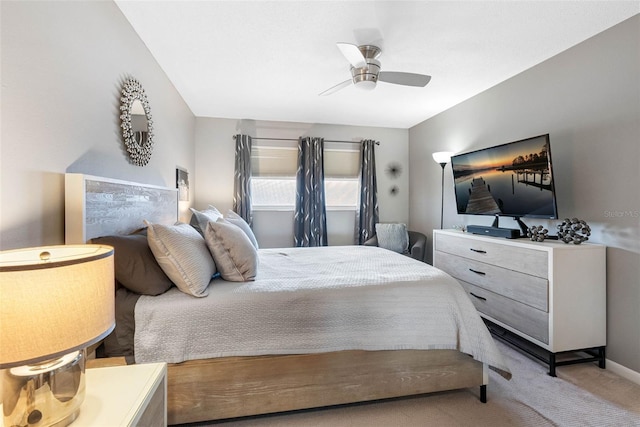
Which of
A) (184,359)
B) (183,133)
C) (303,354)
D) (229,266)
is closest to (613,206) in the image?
(303,354)

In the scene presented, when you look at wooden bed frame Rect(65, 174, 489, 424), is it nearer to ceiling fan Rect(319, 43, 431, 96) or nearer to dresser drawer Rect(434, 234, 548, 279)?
dresser drawer Rect(434, 234, 548, 279)

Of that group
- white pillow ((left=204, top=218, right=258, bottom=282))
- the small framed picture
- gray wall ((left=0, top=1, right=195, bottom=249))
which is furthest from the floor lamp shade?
Answer: the small framed picture

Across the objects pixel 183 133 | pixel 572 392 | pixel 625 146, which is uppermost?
pixel 183 133

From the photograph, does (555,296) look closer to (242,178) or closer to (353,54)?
(353,54)

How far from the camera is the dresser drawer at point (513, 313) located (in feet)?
7.13

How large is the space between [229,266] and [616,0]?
2.99 meters

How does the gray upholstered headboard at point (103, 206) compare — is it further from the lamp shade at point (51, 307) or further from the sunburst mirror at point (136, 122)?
the lamp shade at point (51, 307)

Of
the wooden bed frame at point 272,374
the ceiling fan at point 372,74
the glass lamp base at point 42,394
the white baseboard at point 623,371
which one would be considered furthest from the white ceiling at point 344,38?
the white baseboard at point 623,371

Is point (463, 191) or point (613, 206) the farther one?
point (463, 191)

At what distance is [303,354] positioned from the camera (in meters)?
1.58

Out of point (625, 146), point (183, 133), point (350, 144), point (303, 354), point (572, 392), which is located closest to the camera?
point (303, 354)

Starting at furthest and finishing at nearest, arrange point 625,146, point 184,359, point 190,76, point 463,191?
point 463,191, point 190,76, point 625,146, point 184,359

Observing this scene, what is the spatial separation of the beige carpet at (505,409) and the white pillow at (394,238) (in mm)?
2300

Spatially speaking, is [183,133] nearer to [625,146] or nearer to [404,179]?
[404,179]
